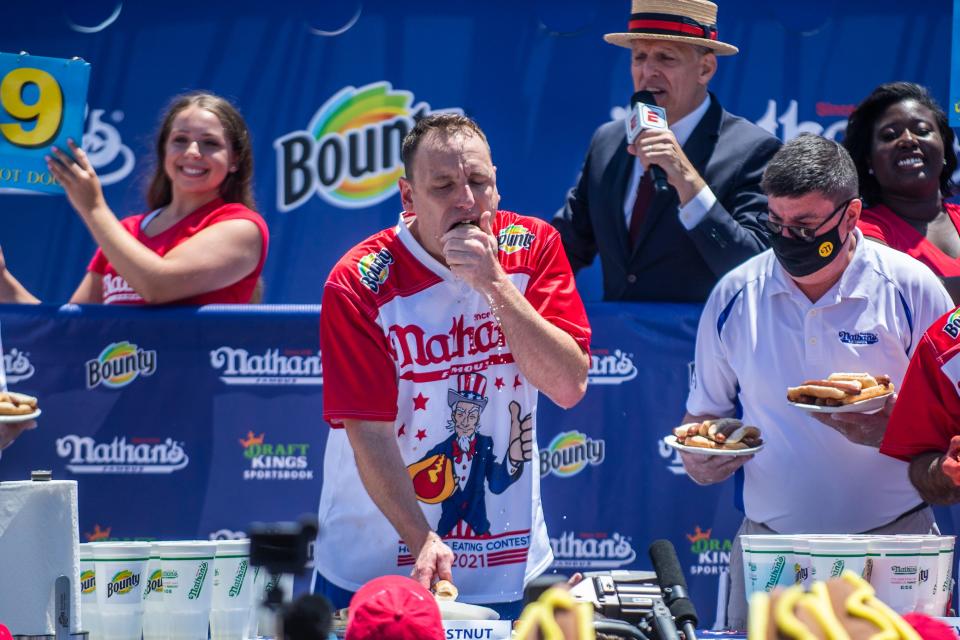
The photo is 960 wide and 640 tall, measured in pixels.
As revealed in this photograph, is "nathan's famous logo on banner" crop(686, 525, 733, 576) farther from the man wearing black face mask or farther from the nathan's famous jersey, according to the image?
the nathan's famous jersey

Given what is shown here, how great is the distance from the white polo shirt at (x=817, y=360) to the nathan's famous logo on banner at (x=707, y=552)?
833mm

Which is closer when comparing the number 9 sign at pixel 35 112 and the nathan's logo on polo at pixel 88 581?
the nathan's logo on polo at pixel 88 581

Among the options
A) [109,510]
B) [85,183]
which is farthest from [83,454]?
[85,183]

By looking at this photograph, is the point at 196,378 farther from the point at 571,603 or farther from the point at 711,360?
the point at 571,603

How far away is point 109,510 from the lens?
4984 mm

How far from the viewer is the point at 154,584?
2.69 meters

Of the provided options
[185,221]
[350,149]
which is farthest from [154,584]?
[350,149]

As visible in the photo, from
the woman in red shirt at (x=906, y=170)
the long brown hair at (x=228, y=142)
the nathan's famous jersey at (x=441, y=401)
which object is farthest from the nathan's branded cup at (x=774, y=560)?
the long brown hair at (x=228, y=142)

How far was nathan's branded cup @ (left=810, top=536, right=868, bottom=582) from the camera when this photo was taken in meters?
2.64

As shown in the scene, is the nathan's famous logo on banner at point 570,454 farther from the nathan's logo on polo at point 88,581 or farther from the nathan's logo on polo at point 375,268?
the nathan's logo on polo at point 88,581

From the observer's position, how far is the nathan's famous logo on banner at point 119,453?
196 inches

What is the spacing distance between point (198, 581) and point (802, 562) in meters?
1.19

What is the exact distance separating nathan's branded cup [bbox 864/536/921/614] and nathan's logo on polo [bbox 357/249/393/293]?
1368 mm

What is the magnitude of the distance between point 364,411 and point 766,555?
1059mm
